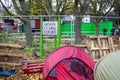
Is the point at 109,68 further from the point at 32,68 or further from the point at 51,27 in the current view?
the point at 51,27

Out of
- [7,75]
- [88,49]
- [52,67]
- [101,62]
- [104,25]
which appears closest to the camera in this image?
[101,62]

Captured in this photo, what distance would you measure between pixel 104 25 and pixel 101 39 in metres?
18.5

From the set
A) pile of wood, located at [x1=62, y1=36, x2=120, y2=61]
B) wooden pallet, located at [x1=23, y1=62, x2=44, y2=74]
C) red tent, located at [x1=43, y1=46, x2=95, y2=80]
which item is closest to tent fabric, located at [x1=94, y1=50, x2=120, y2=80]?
red tent, located at [x1=43, y1=46, x2=95, y2=80]

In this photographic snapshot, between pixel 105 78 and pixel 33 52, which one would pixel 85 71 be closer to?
pixel 105 78

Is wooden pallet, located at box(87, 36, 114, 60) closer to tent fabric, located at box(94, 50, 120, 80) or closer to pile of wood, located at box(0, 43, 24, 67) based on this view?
pile of wood, located at box(0, 43, 24, 67)

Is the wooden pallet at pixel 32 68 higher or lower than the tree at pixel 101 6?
lower

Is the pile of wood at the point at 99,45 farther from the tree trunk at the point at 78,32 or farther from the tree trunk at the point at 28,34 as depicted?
the tree trunk at the point at 28,34

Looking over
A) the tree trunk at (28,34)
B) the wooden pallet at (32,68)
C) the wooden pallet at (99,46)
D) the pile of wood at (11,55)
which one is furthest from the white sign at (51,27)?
the tree trunk at (28,34)

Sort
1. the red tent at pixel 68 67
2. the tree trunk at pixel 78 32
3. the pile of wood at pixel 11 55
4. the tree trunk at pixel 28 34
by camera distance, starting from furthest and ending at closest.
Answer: the tree trunk at pixel 28 34, the tree trunk at pixel 78 32, the pile of wood at pixel 11 55, the red tent at pixel 68 67

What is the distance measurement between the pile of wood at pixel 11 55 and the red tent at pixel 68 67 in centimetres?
257

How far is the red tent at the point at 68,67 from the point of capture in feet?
23.9

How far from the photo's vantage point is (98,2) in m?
30.1

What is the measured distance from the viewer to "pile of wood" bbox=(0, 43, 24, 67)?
392 inches

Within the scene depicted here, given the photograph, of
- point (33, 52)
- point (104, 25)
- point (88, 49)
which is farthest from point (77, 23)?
point (104, 25)
